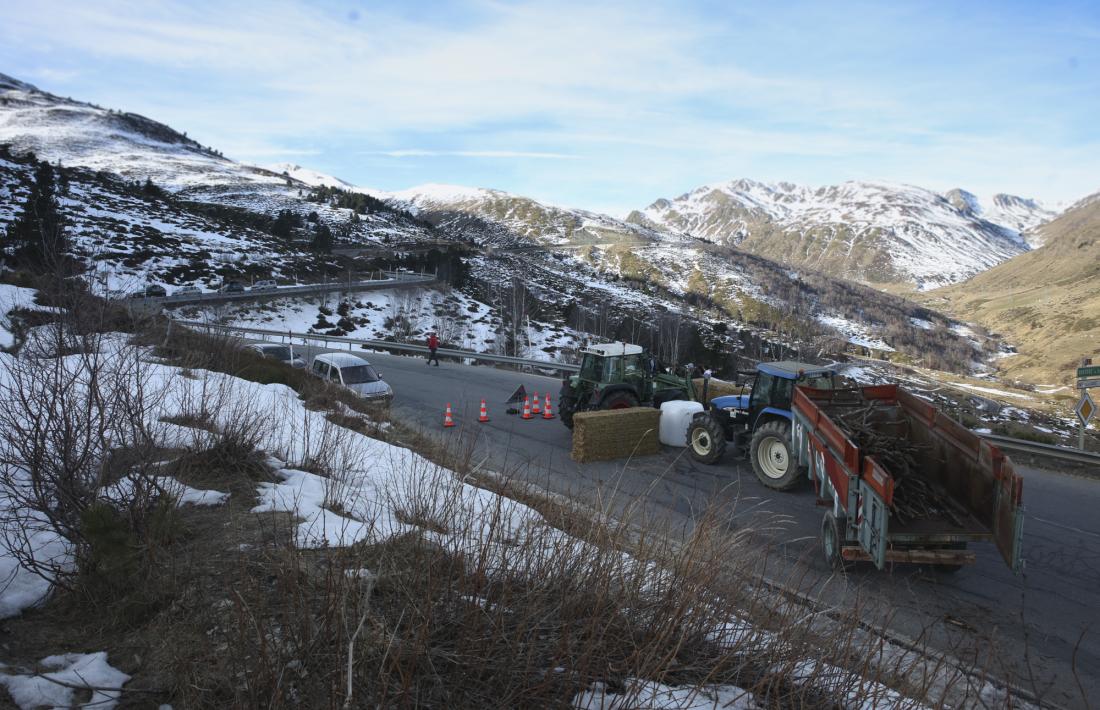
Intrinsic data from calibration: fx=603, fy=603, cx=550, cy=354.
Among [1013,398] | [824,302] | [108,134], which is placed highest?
[108,134]

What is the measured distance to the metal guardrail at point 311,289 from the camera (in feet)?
128

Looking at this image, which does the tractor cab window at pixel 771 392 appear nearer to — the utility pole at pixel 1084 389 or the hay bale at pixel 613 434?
the hay bale at pixel 613 434

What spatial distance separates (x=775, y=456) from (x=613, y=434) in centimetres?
293

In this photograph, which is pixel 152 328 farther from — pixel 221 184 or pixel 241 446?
pixel 221 184

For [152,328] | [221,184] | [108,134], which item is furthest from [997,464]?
[108,134]

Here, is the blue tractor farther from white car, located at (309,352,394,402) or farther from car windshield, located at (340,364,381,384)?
car windshield, located at (340,364,381,384)

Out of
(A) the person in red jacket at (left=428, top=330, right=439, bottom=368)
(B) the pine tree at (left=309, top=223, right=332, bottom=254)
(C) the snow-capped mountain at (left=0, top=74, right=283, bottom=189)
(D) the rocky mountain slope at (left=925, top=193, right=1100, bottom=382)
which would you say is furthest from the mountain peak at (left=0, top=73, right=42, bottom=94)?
(D) the rocky mountain slope at (left=925, top=193, right=1100, bottom=382)

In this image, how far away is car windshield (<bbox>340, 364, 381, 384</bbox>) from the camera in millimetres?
15684

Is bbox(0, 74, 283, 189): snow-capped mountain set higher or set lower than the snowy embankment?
higher

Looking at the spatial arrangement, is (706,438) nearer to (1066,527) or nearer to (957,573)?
(957,573)

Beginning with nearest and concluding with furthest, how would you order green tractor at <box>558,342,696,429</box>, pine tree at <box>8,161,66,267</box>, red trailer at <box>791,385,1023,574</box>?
red trailer at <box>791,385,1023,574</box> < green tractor at <box>558,342,696,429</box> < pine tree at <box>8,161,66,267</box>

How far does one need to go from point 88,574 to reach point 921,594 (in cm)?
700

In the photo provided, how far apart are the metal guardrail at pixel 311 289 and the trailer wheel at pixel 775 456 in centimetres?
2993

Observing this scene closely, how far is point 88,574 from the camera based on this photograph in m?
3.47
